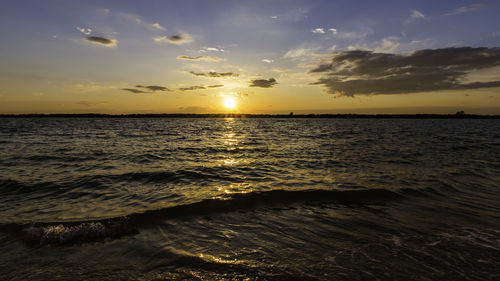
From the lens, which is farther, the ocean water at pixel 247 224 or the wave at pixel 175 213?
the wave at pixel 175 213

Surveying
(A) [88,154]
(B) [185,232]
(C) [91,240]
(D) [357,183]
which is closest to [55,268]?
(C) [91,240]

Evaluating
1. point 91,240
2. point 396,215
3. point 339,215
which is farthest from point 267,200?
point 91,240

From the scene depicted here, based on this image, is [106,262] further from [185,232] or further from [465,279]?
[465,279]

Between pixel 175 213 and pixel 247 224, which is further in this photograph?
pixel 175 213

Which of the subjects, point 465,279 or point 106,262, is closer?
point 465,279

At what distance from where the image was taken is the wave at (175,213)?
6.32 m

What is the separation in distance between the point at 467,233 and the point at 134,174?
14010 millimetres

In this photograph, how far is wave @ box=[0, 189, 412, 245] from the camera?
20.7 feet

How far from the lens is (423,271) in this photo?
4.84 m

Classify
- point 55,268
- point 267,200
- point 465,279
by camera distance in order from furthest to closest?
1. point 267,200
2. point 55,268
3. point 465,279

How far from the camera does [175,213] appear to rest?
807 centimetres

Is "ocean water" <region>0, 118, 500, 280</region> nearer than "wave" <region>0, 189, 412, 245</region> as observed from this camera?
Yes

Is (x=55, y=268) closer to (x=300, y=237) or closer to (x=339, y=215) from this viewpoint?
(x=300, y=237)

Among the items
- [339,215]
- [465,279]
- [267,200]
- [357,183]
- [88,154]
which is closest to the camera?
[465,279]
